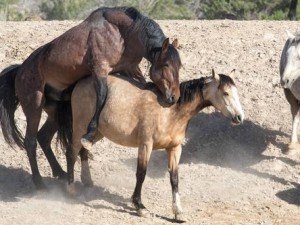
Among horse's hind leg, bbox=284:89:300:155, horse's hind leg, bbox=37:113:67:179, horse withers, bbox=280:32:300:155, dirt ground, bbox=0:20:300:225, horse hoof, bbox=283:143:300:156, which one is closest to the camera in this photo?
dirt ground, bbox=0:20:300:225

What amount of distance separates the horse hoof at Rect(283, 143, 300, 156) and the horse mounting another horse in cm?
249

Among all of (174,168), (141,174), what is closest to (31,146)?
(141,174)

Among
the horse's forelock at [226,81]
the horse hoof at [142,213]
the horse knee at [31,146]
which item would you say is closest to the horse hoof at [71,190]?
the horse knee at [31,146]

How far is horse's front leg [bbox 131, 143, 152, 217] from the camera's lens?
6864mm

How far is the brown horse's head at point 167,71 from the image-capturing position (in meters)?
6.62

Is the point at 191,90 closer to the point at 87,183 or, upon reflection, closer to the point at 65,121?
the point at 65,121

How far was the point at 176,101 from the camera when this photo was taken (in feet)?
22.3

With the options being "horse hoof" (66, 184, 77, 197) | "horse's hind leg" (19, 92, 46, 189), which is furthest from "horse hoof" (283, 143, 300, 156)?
"horse's hind leg" (19, 92, 46, 189)

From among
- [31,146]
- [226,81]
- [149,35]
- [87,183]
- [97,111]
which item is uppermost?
[149,35]

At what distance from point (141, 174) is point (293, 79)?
9.27 ft

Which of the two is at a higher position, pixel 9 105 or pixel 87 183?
pixel 9 105

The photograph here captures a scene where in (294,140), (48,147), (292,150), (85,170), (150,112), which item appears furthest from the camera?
(294,140)

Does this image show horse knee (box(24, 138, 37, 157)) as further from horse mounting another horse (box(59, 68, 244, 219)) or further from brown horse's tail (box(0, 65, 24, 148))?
horse mounting another horse (box(59, 68, 244, 219))

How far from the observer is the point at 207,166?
8688 millimetres
